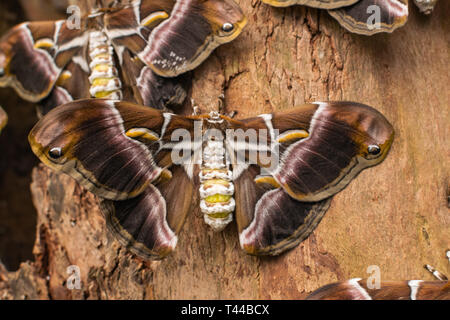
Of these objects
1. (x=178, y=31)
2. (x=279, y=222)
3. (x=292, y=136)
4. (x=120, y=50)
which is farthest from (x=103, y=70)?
(x=279, y=222)

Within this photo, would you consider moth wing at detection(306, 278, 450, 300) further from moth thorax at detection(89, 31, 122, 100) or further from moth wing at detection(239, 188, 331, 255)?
moth thorax at detection(89, 31, 122, 100)

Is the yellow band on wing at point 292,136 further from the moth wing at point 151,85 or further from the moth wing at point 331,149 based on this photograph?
the moth wing at point 151,85

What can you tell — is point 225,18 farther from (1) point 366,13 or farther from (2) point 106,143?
(2) point 106,143

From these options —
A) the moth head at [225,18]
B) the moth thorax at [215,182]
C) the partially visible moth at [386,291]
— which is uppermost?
the moth head at [225,18]

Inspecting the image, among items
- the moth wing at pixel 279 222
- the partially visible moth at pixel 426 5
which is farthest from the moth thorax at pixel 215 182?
the partially visible moth at pixel 426 5

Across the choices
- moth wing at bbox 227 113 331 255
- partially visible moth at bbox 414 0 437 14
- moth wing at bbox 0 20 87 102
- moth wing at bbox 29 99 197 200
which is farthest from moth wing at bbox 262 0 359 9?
moth wing at bbox 0 20 87 102

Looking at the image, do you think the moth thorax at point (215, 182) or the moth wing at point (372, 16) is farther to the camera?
the moth thorax at point (215, 182)
